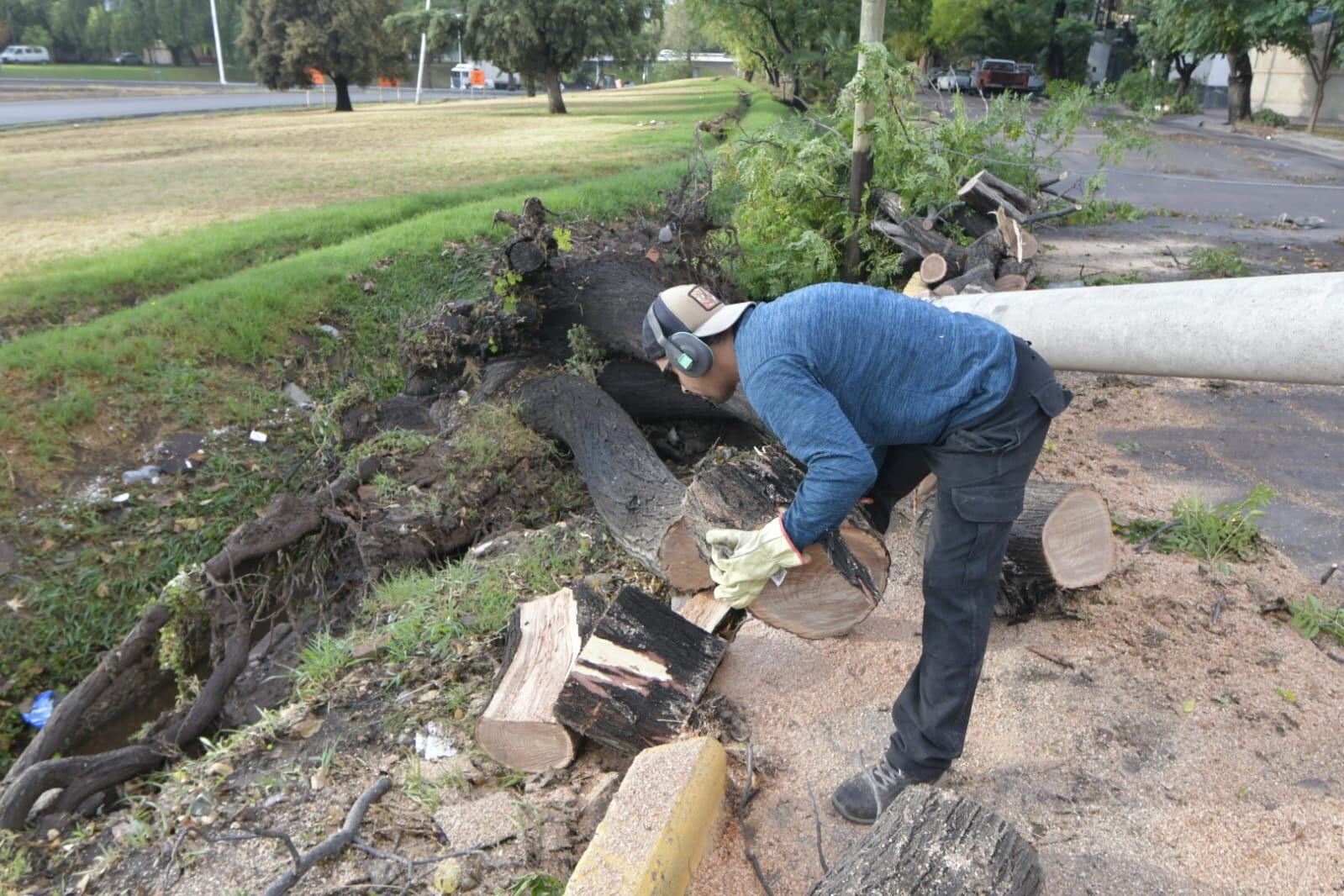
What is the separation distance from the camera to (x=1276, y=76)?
28469 millimetres

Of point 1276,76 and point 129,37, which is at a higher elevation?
point 129,37

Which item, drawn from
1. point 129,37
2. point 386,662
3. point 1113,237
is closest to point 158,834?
point 386,662

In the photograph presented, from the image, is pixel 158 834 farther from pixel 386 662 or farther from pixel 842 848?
pixel 842 848

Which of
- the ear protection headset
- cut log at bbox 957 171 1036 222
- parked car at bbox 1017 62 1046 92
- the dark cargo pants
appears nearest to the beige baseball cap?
the ear protection headset

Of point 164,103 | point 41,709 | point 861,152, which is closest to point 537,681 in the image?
point 41,709

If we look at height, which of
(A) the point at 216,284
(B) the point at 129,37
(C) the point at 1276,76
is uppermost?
(B) the point at 129,37

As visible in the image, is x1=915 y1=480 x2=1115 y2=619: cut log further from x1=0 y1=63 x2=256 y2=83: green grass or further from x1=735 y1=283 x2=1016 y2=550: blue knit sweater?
x1=0 y1=63 x2=256 y2=83: green grass

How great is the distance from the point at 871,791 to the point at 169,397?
19.6 ft

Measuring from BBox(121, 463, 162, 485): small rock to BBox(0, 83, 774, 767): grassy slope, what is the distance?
0.11 meters

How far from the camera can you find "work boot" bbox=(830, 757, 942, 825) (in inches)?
96.0

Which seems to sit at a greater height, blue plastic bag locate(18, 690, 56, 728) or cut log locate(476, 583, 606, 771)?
cut log locate(476, 583, 606, 771)

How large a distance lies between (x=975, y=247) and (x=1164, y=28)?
2171 centimetres

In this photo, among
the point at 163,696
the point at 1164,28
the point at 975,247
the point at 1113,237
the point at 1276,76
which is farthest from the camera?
the point at 1276,76

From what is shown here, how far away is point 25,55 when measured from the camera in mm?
48250
